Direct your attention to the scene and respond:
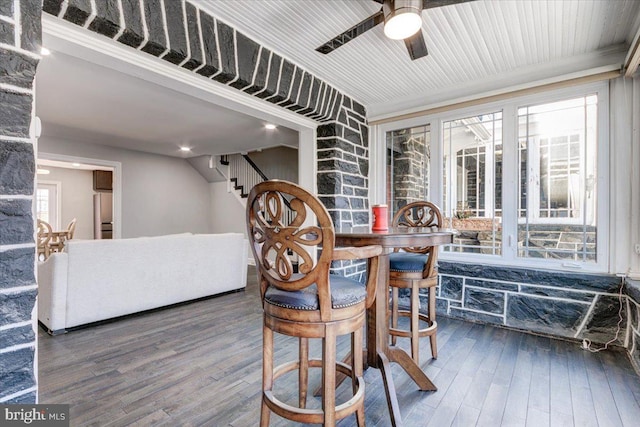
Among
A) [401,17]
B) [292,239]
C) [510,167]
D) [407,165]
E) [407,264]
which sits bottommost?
[407,264]

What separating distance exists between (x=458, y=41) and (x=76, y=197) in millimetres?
9393

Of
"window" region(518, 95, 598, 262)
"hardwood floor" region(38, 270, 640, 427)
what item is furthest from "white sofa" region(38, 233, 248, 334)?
"window" region(518, 95, 598, 262)

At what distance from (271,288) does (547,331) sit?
2568 mm

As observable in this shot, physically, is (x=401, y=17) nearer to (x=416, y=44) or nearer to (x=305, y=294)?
(x=416, y=44)

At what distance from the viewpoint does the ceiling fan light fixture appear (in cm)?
147

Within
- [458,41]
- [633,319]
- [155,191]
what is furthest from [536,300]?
[155,191]

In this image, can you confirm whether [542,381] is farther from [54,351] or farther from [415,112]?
[54,351]

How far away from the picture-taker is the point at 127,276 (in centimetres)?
288

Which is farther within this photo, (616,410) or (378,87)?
(378,87)

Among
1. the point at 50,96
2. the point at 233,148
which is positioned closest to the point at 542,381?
the point at 50,96

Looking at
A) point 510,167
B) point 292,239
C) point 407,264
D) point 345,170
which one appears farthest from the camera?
point 345,170

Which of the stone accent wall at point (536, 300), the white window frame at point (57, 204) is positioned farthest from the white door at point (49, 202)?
the stone accent wall at point (536, 300)

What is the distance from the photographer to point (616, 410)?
1606mm

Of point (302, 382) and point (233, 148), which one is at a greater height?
point (233, 148)
